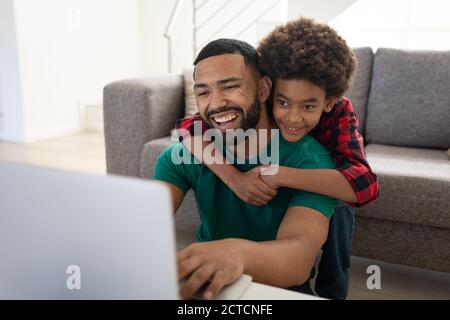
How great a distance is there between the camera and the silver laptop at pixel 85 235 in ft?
1.21

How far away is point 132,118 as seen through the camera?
201cm

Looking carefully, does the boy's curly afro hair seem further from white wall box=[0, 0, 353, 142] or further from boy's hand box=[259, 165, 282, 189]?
white wall box=[0, 0, 353, 142]

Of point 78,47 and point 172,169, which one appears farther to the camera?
point 78,47

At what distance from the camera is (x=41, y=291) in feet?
1.48

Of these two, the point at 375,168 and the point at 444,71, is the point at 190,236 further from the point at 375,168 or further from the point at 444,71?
the point at 444,71

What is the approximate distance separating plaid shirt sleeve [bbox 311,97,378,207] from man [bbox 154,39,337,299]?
2.8 inches

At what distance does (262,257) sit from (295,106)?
0.39 meters

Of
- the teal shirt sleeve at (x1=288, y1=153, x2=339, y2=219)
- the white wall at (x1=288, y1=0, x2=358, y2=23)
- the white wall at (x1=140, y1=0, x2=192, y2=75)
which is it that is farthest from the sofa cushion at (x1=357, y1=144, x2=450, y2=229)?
the white wall at (x1=140, y1=0, x2=192, y2=75)

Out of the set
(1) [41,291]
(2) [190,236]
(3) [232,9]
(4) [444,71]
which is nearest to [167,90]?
(2) [190,236]

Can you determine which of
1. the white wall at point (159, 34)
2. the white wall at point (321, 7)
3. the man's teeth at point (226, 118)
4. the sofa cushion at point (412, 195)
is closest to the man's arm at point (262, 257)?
the man's teeth at point (226, 118)

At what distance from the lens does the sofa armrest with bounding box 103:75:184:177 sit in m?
1.99

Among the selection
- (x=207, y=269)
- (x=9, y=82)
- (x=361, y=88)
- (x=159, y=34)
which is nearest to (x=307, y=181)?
(x=207, y=269)

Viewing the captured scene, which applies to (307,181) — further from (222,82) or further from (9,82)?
(9,82)

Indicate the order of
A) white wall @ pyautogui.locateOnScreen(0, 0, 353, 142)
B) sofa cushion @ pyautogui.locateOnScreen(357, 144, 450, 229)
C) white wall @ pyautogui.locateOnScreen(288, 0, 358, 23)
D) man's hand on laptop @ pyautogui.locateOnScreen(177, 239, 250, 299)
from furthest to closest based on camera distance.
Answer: white wall @ pyautogui.locateOnScreen(0, 0, 353, 142) → white wall @ pyautogui.locateOnScreen(288, 0, 358, 23) → sofa cushion @ pyautogui.locateOnScreen(357, 144, 450, 229) → man's hand on laptop @ pyautogui.locateOnScreen(177, 239, 250, 299)
